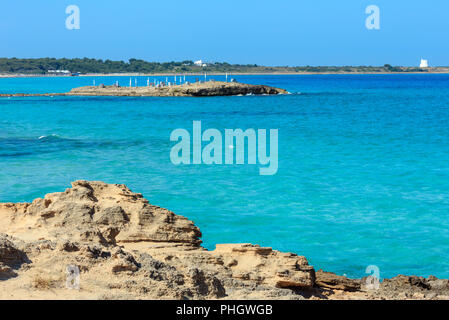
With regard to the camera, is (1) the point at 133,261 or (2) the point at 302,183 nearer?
(1) the point at 133,261

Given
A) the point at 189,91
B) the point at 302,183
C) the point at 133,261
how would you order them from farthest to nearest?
the point at 189,91, the point at 302,183, the point at 133,261

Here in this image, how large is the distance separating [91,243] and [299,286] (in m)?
2.56

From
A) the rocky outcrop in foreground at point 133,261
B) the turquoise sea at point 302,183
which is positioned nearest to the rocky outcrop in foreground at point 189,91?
the turquoise sea at point 302,183

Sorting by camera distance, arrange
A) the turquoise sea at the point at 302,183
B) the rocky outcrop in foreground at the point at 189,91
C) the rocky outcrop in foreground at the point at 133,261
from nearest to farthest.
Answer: the rocky outcrop in foreground at the point at 133,261
the turquoise sea at the point at 302,183
the rocky outcrop in foreground at the point at 189,91

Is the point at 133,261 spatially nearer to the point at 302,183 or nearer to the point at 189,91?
the point at 302,183

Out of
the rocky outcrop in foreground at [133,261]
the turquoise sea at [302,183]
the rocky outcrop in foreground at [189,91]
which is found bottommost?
the turquoise sea at [302,183]

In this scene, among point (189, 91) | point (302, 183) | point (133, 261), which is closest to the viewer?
point (133, 261)

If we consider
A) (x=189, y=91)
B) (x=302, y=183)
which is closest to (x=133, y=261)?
(x=302, y=183)

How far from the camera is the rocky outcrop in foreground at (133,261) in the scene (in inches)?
233

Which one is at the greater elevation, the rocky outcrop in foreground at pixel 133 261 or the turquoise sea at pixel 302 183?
the rocky outcrop in foreground at pixel 133 261

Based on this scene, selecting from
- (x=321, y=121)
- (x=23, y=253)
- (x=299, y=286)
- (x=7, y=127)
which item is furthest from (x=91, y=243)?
(x=321, y=121)

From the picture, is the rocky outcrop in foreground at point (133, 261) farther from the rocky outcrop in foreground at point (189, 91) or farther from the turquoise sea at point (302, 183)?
the rocky outcrop in foreground at point (189, 91)

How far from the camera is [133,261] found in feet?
20.6
